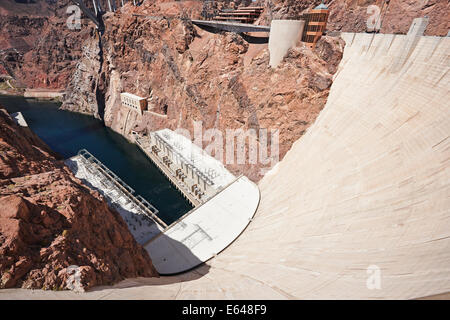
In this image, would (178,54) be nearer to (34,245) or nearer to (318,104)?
(318,104)

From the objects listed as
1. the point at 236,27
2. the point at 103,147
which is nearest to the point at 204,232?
the point at 236,27

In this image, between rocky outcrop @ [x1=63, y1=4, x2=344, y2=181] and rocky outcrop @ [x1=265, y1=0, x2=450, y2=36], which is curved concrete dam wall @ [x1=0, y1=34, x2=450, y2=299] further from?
rocky outcrop @ [x1=265, y1=0, x2=450, y2=36]

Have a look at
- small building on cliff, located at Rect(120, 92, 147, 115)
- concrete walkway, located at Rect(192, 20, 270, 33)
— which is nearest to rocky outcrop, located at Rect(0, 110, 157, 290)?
concrete walkway, located at Rect(192, 20, 270, 33)

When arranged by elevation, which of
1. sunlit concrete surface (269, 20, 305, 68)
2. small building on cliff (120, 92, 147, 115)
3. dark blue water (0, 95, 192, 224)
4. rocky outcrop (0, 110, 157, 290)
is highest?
sunlit concrete surface (269, 20, 305, 68)

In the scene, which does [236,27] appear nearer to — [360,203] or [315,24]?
[315,24]

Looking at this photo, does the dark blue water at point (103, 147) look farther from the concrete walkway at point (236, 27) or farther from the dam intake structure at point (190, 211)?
the concrete walkway at point (236, 27)

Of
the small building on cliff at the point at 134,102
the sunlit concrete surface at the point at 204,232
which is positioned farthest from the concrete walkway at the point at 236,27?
the sunlit concrete surface at the point at 204,232
